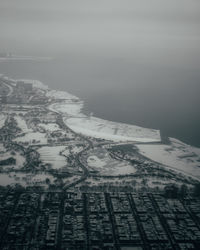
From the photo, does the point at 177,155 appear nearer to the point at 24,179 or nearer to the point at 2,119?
the point at 24,179

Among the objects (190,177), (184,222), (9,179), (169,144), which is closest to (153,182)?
(190,177)

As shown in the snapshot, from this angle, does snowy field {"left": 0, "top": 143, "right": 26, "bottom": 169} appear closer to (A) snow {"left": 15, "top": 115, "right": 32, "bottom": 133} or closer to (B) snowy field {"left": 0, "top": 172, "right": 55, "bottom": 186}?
(B) snowy field {"left": 0, "top": 172, "right": 55, "bottom": 186}

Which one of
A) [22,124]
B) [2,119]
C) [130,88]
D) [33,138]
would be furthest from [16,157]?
[130,88]

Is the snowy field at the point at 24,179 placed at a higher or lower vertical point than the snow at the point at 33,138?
lower

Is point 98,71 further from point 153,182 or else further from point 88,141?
point 153,182

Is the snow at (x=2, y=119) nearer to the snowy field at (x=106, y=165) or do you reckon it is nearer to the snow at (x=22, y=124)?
the snow at (x=22, y=124)

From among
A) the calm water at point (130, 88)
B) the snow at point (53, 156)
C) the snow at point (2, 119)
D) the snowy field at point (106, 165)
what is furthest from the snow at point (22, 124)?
the calm water at point (130, 88)
